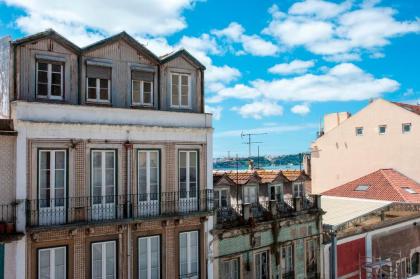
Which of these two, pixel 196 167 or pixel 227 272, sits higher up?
A: pixel 196 167

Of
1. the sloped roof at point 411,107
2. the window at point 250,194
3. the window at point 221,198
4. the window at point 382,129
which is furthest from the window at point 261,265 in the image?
the sloped roof at point 411,107

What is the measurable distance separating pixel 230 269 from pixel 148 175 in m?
6.42

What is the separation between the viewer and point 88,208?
1834cm

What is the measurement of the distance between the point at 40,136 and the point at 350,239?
64.6ft

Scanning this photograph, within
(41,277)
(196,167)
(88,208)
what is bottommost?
(41,277)

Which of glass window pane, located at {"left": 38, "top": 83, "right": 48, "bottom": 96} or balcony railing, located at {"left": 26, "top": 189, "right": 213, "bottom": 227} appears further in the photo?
glass window pane, located at {"left": 38, "top": 83, "right": 48, "bottom": 96}

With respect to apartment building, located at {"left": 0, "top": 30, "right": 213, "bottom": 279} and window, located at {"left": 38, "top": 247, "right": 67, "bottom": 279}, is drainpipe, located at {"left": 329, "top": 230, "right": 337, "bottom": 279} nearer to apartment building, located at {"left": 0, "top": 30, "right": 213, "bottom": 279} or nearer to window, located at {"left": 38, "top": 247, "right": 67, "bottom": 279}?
apartment building, located at {"left": 0, "top": 30, "right": 213, "bottom": 279}

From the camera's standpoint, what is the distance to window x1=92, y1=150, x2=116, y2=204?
18812 millimetres

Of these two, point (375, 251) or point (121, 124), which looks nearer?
point (121, 124)

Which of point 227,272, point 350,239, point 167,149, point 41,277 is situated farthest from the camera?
point 350,239

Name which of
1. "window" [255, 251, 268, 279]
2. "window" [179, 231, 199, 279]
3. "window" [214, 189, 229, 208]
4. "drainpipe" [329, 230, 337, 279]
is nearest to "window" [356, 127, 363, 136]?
"drainpipe" [329, 230, 337, 279]

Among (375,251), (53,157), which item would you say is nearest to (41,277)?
(53,157)

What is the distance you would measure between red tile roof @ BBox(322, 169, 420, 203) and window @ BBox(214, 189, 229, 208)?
16.4 metres

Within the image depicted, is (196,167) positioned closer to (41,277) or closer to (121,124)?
(121,124)
